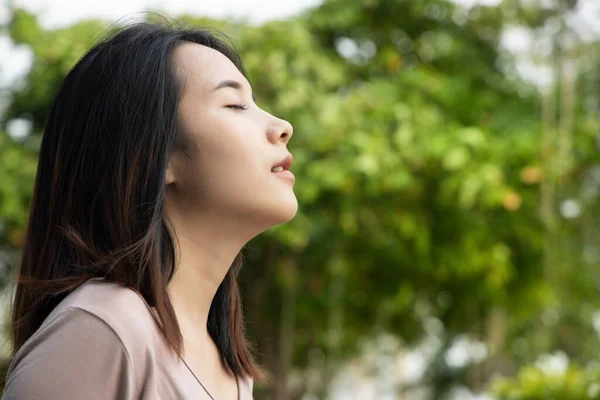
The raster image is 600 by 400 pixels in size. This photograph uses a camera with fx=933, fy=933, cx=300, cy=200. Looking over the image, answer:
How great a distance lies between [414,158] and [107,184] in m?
4.75

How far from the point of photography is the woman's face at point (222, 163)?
1.25m

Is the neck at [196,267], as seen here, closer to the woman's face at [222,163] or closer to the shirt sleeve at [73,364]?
the woman's face at [222,163]

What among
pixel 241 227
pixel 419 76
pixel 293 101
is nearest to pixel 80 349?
pixel 241 227

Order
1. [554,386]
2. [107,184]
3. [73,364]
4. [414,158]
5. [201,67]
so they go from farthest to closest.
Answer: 1. [414,158]
2. [554,386]
3. [201,67]
4. [107,184]
5. [73,364]

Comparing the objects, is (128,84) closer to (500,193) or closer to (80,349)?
(80,349)

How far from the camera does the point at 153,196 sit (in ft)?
3.93

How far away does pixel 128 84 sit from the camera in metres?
1.23

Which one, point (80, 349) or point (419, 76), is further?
point (419, 76)

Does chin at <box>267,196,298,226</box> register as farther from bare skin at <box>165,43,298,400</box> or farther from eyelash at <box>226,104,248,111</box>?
eyelash at <box>226,104,248,111</box>

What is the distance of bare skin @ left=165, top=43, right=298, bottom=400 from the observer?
4.11 feet

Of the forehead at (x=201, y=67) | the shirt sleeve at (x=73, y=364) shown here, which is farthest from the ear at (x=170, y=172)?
the shirt sleeve at (x=73, y=364)

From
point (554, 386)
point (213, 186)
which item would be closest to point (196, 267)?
point (213, 186)

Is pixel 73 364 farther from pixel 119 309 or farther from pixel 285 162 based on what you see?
pixel 285 162

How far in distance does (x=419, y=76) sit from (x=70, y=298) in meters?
5.16
